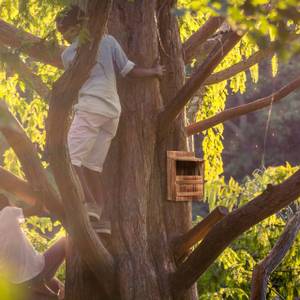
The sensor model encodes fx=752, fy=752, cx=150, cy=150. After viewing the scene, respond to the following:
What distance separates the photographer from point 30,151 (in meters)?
4.02

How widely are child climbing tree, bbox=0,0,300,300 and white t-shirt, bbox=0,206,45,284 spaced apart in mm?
421

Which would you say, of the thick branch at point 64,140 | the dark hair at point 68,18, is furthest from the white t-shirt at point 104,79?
the thick branch at point 64,140

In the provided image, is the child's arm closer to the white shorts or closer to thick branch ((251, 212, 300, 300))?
the white shorts

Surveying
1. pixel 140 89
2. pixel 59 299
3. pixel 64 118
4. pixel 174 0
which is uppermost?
pixel 174 0

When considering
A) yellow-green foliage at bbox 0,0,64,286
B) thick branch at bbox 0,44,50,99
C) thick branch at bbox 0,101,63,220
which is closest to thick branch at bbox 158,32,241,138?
thick branch at bbox 0,44,50,99

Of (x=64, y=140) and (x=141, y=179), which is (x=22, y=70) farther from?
(x=64, y=140)

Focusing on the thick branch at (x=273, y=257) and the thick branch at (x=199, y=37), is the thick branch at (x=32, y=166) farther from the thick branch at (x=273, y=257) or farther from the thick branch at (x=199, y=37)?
the thick branch at (x=199, y=37)

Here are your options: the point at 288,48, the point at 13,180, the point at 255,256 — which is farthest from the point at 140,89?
the point at 255,256

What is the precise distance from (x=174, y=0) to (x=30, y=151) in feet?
6.32

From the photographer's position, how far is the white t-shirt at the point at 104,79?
15.3ft

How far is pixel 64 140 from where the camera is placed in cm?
375

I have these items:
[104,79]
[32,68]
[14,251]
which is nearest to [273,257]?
[104,79]

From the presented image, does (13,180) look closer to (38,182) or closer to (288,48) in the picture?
(38,182)

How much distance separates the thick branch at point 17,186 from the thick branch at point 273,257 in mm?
1620
